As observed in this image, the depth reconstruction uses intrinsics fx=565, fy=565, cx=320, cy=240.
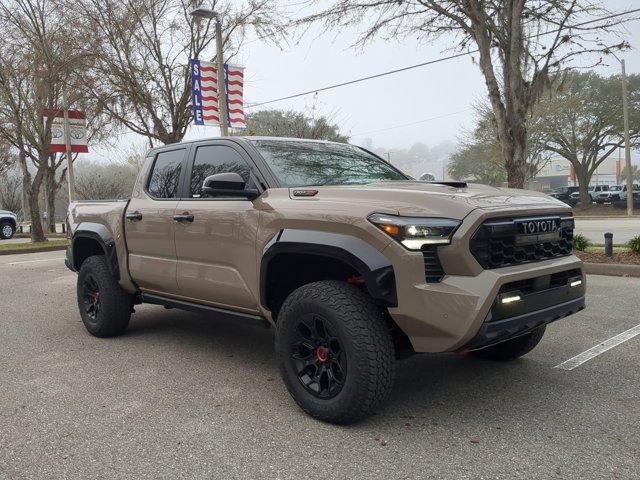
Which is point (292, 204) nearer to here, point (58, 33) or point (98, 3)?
point (98, 3)

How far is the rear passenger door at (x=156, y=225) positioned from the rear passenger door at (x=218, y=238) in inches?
5.3

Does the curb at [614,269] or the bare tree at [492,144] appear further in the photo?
the bare tree at [492,144]

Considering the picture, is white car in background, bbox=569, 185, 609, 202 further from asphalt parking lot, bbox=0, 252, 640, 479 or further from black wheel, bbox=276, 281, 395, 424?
black wheel, bbox=276, 281, 395, 424

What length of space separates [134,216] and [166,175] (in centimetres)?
45

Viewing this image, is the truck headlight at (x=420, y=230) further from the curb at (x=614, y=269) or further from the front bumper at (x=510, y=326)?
the curb at (x=614, y=269)

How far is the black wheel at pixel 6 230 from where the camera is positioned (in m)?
24.6

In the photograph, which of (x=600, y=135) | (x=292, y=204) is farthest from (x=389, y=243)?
(x=600, y=135)

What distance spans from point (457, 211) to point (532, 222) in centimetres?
60

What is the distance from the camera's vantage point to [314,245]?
3377 mm

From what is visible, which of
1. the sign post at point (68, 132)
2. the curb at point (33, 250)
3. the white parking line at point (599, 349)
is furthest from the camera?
the sign post at point (68, 132)

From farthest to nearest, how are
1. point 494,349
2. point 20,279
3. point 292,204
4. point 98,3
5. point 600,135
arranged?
point 600,135
point 98,3
point 20,279
point 494,349
point 292,204

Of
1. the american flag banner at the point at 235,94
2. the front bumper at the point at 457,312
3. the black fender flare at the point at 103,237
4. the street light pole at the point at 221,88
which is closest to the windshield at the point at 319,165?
the front bumper at the point at 457,312

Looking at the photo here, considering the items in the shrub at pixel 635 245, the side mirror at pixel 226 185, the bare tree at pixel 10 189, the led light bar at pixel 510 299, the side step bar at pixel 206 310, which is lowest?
the shrub at pixel 635 245

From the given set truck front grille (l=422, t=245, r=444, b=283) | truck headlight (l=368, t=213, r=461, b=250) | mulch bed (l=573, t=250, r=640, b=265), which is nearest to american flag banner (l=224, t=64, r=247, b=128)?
mulch bed (l=573, t=250, r=640, b=265)
